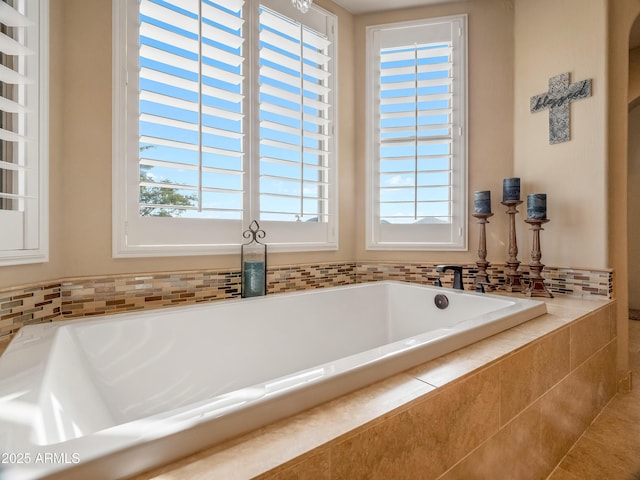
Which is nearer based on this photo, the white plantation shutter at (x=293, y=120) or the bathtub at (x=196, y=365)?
the bathtub at (x=196, y=365)

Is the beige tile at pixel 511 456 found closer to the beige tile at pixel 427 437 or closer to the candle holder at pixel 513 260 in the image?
the beige tile at pixel 427 437

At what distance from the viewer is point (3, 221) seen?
121 centimetres

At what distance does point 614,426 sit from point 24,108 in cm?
291

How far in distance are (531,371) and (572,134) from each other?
1648 mm

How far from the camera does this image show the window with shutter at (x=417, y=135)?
2.44 m

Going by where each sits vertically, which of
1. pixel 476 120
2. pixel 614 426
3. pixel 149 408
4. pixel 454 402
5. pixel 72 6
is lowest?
pixel 614 426

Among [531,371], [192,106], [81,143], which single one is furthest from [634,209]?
[81,143]

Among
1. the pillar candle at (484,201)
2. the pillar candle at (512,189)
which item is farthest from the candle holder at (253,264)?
the pillar candle at (512,189)

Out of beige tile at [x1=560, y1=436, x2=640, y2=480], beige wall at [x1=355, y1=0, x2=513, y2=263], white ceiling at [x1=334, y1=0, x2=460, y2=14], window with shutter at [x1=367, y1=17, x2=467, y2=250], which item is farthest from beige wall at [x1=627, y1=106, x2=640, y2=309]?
beige tile at [x1=560, y1=436, x2=640, y2=480]

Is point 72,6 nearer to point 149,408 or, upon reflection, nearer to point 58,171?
point 58,171

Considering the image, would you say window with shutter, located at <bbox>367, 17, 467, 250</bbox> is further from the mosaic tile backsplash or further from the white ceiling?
the mosaic tile backsplash

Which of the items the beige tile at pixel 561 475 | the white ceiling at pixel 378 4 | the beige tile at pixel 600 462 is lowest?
the beige tile at pixel 561 475

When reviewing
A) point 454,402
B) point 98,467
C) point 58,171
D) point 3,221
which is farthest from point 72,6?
point 454,402

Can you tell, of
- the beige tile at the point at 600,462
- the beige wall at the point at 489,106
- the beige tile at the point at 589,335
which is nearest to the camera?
the beige tile at the point at 600,462
